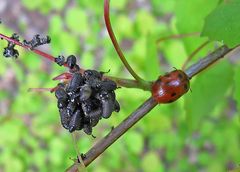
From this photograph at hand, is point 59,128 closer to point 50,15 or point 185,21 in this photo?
point 50,15

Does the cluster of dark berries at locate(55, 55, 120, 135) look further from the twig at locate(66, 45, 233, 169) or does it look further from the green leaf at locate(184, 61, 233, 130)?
the green leaf at locate(184, 61, 233, 130)

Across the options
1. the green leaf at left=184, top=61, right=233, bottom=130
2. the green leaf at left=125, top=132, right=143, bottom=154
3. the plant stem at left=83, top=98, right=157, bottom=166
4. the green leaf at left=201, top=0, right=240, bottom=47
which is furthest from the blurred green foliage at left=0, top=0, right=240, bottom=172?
the plant stem at left=83, top=98, right=157, bottom=166

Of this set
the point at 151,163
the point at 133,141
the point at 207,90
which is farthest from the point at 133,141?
the point at 207,90

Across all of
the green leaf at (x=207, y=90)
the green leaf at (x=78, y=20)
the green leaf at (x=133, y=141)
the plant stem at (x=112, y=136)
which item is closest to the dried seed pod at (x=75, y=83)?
the plant stem at (x=112, y=136)

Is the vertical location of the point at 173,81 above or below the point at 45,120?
below

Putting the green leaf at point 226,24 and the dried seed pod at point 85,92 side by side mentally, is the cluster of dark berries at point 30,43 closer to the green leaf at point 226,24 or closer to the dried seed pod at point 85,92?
the dried seed pod at point 85,92

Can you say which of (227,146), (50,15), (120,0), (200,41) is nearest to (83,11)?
(120,0)

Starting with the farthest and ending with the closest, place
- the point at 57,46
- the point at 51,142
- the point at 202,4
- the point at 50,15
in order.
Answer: the point at 50,15 → the point at 51,142 → the point at 57,46 → the point at 202,4
